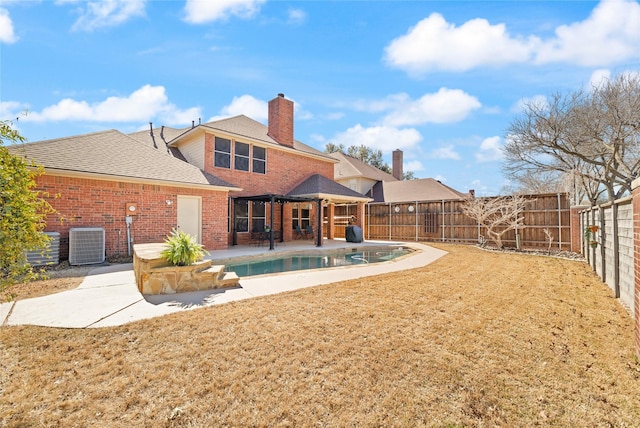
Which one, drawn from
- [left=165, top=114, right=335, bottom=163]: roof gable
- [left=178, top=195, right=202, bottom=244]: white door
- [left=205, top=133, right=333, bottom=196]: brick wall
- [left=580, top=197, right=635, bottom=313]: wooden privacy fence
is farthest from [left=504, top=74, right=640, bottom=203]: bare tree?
[left=178, top=195, right=202, bottom=244]: white door

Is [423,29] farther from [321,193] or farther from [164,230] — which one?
[164,230]

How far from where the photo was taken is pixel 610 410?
8.34ft

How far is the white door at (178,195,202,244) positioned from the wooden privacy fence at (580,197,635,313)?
12240 mm

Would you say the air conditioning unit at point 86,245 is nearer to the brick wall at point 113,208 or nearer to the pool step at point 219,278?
the brick wall at point 113,208

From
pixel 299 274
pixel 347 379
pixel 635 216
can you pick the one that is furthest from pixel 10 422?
pixel 635 216

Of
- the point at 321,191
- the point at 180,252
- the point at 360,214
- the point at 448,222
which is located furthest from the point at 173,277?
the point at 448,222

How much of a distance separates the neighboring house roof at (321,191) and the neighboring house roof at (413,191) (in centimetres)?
631

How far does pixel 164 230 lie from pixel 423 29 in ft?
36.3

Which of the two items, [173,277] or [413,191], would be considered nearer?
[173,277]

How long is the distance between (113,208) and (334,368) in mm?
10318

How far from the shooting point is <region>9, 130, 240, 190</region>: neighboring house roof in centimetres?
966

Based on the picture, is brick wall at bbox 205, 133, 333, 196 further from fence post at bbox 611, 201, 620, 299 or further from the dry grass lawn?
fence post at bbox 611, 201, 620, 299

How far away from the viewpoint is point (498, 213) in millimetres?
15188

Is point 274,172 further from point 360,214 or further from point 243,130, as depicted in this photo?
point 360,214
